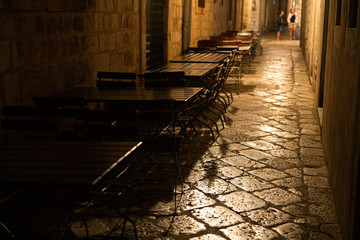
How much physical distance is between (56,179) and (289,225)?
184cm

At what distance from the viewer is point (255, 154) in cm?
525

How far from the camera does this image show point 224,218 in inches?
140

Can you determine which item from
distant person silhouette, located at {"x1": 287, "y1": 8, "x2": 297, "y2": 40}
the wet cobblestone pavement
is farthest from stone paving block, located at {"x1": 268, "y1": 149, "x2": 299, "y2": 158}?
distant person silhouette, located at {"x1": 287, "y1": 8, "x2": 297, "y2": 40}

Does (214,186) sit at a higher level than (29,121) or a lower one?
lower

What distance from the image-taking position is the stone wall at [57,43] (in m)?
3.94

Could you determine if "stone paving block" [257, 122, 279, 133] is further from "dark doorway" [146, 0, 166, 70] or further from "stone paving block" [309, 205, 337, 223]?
"dark doorway" [146, 0, 166, 70]

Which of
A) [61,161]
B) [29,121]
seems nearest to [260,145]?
[29,121]

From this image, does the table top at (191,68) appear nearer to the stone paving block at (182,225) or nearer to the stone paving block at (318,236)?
the stone paving block at (182,225)

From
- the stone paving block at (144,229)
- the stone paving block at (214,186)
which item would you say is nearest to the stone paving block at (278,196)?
the stone paving block at (214,186)

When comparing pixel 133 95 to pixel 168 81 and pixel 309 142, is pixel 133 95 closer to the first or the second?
pixel 168 81

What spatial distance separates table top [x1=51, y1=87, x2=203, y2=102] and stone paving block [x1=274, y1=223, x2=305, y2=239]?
1.54 metres

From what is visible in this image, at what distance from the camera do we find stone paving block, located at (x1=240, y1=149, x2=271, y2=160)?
5.14 m

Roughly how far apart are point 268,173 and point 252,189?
0.50 m

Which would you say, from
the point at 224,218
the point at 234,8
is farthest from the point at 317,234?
the point at 234,8
